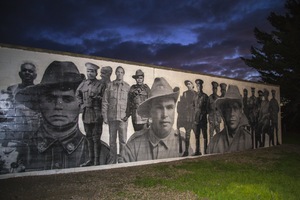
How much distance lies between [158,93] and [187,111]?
69.1 inches

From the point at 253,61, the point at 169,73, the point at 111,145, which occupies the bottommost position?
the point at 111,145

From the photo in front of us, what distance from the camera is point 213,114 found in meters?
12.9

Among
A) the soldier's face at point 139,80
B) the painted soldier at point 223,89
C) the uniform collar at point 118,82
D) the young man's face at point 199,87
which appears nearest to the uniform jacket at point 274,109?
the painted soldier at point 223,89

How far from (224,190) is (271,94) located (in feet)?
39.4

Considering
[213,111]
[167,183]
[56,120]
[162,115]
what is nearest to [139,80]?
[162,115]

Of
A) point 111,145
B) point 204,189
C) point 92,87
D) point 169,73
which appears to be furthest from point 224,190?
point 169,73

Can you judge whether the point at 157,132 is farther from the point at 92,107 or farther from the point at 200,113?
the point at 92,107

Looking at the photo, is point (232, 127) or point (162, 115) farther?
point (232, 127)

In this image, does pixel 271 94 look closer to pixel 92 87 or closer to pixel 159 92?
pixel 159 92

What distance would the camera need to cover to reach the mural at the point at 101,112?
296 inches

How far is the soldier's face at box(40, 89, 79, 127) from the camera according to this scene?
7931 mm

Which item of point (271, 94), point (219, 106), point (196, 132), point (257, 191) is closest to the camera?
point (257, 191)

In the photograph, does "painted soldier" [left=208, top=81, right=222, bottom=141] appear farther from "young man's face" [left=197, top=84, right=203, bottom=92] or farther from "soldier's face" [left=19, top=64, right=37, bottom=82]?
"soldier's face" [left=19, top=64, right=37, bottom=82]

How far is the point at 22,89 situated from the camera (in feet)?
24.8
